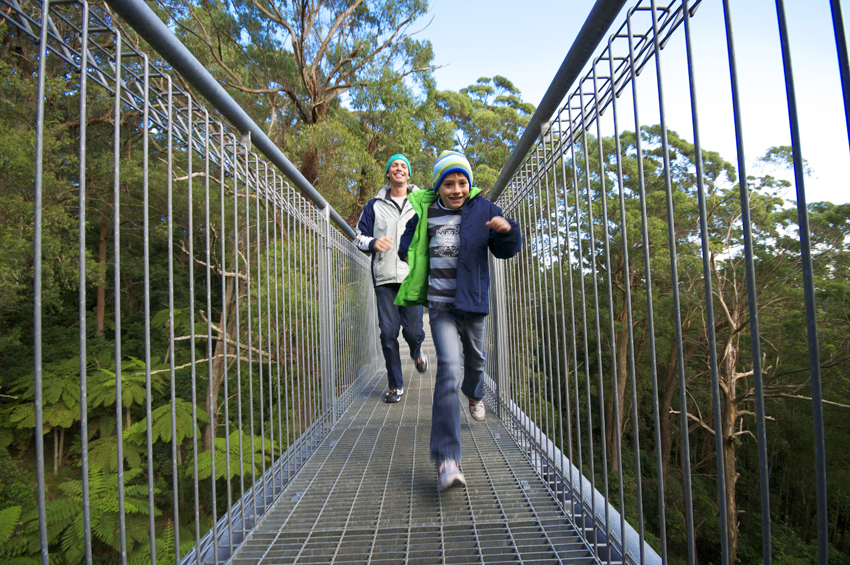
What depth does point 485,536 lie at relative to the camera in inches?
65.4

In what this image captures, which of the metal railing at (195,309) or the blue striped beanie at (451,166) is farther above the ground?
the blue striped beanie at (451,166)

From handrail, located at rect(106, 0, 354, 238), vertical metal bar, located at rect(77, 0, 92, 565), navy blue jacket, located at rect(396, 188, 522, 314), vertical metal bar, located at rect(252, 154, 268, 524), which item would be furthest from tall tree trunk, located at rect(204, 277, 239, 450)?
navy blue jacket, located at rect(396, 188, 522, 314)

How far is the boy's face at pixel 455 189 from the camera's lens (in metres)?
2.29

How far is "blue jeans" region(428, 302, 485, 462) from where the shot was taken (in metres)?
2.00

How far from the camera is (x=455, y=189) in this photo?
230cm

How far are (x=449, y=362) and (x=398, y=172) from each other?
225 centimetres

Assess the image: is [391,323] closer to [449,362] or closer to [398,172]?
[398,172]

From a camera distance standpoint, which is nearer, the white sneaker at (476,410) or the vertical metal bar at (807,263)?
the vertical metal bar at (807,263)

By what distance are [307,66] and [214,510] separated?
12091 millimetres

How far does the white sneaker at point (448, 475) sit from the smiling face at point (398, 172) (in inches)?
101

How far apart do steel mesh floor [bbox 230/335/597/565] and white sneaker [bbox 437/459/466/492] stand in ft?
0.24

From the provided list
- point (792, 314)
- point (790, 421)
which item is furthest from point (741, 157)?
point (790, 421)

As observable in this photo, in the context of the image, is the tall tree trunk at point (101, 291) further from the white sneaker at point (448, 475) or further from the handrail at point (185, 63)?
the white sneaker at point (448, 475)

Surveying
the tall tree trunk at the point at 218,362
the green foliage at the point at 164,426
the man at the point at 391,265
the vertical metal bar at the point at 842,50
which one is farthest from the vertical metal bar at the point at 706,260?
the green foliage at the point at 164,426
